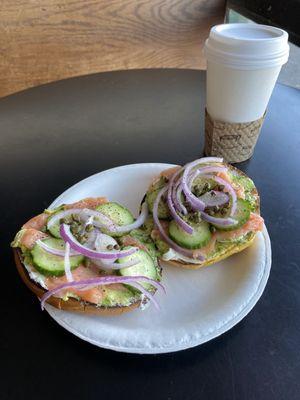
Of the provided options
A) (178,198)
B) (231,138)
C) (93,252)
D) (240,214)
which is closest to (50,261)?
(93,252)

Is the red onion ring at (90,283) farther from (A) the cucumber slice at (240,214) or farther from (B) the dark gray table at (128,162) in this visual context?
(A) the cucumber slice at (240,214)

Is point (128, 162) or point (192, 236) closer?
point (192, 236)

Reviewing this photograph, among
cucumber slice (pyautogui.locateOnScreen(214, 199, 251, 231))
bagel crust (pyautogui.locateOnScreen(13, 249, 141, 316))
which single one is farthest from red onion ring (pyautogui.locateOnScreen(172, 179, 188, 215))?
bagel crust (pyautogui.locateOnScreen(13, 249, 141, 316))

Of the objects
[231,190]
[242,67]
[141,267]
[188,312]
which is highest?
[242,67]

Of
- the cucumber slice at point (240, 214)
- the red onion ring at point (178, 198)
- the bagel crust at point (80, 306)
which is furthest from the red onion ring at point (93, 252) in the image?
the cucumber slice at point (240, 214)

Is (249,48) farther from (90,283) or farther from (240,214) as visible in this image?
(90,283)

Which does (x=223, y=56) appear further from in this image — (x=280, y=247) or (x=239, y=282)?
(x=239, y=282)
